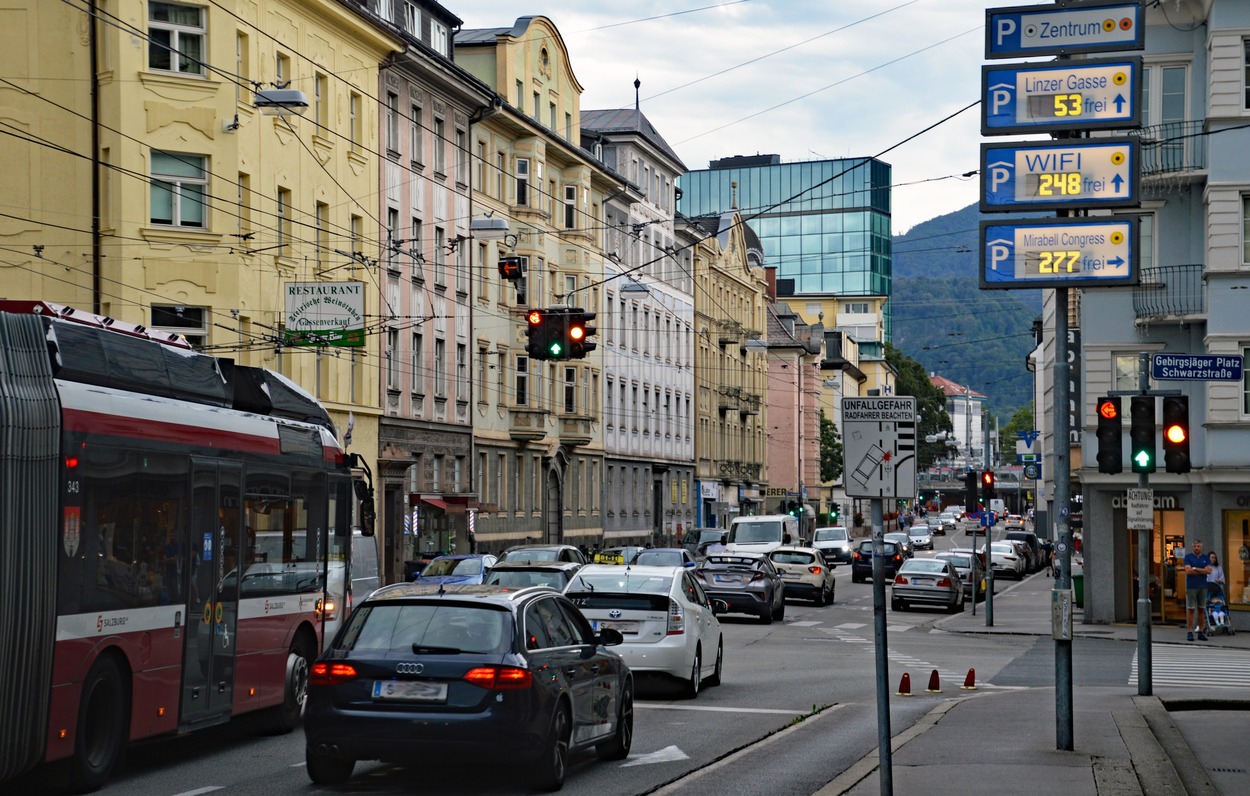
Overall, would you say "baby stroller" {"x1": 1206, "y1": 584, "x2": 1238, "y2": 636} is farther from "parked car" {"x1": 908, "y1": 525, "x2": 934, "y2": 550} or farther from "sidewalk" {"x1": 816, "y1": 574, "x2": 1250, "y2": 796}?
"parked car" {"x1": 908, "y1": 525, "x2": 934, "y2": 550}

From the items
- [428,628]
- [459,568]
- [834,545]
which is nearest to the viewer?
[428,628]

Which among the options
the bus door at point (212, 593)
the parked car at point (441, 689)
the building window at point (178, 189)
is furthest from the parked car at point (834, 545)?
the parked car at point (441, 689)

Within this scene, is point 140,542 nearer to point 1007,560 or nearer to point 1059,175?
point 1059,175

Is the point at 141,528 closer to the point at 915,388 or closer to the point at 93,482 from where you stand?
the point at 93,482

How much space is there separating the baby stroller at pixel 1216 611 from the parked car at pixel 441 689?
2549 cm

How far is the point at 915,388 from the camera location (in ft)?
562

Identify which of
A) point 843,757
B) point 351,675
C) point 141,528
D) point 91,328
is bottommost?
point 843,757

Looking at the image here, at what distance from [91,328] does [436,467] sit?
136 ft

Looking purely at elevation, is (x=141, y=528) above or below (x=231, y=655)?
above

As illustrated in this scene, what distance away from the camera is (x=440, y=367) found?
5484 centimetres

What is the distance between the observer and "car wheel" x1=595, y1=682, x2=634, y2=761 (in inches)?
587

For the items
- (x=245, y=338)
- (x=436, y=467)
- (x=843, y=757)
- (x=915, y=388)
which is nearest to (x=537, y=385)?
(x=436, y=467)

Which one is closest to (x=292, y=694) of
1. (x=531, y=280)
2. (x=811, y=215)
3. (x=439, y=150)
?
(x=439, y=150)

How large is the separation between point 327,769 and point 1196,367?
1412 centimetres
